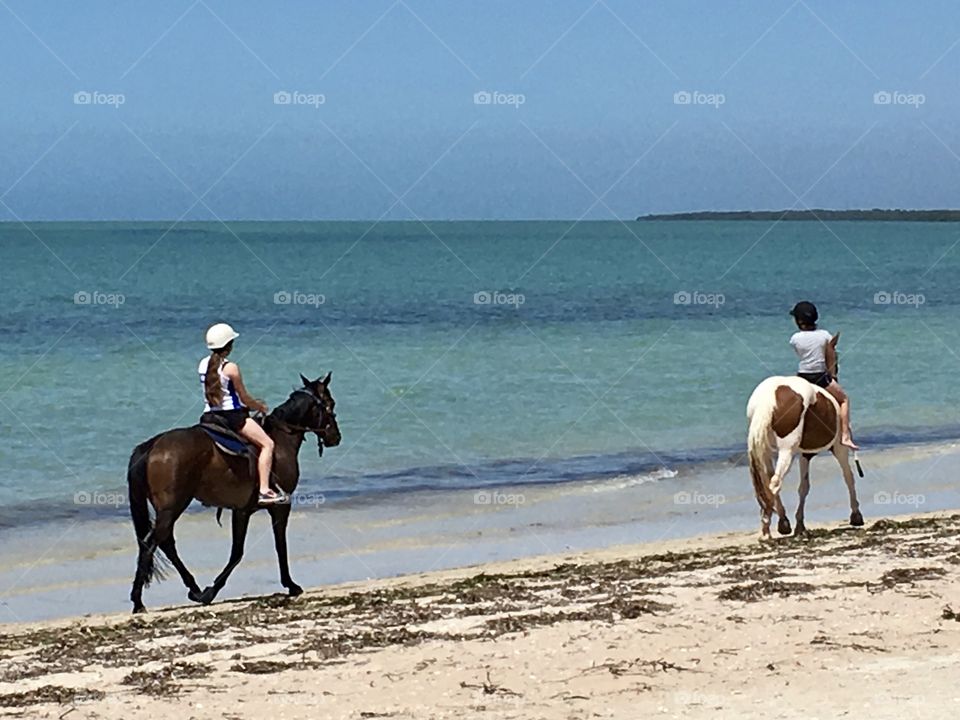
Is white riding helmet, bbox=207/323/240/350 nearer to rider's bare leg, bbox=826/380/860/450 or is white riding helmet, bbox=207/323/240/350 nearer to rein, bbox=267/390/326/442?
rein, bbox=267/390/326/442

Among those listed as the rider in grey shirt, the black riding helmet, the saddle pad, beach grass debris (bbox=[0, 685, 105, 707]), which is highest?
the black riding helmet

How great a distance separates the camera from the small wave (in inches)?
674

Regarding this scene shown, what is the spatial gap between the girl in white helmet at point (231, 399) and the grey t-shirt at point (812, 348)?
14.9ft

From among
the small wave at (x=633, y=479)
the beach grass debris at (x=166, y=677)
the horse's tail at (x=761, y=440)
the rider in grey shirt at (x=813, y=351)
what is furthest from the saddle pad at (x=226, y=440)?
the small wave at (x=633, y=479)

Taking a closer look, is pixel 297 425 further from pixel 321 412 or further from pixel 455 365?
pixel 455 365

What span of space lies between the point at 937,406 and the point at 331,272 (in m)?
50.5

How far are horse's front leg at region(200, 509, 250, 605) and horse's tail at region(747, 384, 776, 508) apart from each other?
4168 mm

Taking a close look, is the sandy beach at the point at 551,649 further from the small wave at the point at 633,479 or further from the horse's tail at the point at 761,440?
the small wave at the point at 633,479

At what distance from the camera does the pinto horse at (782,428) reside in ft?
42.4

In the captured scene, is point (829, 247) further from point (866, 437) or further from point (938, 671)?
point (938, 671)

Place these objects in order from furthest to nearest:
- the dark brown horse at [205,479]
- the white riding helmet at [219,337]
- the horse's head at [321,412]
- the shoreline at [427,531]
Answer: the shoreline at [427,531] → the horse's head at [321,412] → the dark brown horse at [205,479] → the white riding helmet at [219,337]

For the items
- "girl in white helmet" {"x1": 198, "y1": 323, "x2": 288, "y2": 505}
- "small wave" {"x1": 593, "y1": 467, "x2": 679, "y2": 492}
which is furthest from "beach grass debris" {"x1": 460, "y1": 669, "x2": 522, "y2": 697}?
"small wave" {"x1": 593, "y1": 467, "x2": 679, "y2": 492}

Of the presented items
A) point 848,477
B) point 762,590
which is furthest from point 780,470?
point 762,590

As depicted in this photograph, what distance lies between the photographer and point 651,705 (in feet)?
23.8
